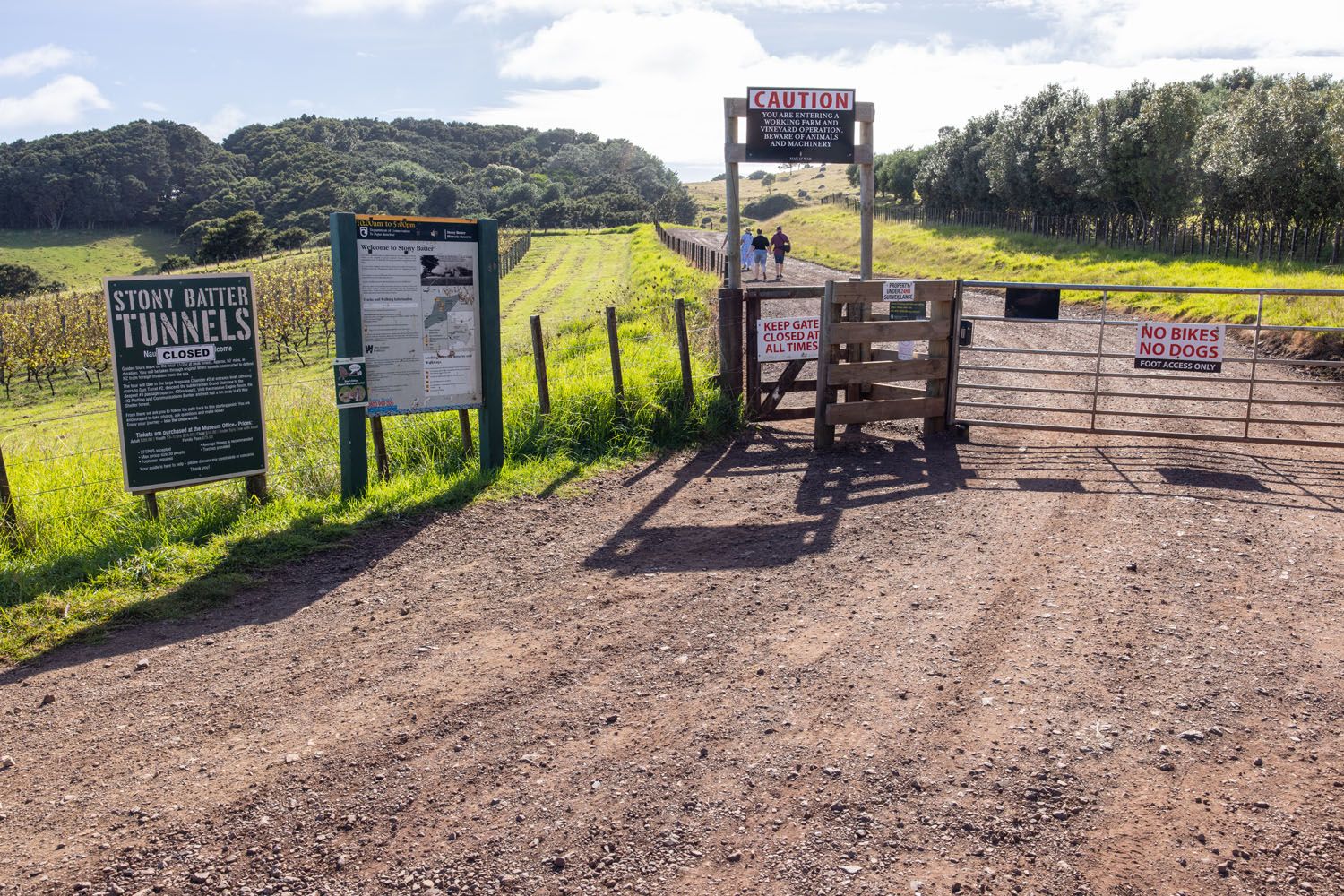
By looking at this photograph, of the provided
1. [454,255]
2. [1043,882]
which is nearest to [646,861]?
[1043,882]

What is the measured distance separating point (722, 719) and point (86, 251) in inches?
5046

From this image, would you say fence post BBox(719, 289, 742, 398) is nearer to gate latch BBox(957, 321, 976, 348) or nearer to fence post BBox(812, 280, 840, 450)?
fence post BBox(812, 280, 840, 450)

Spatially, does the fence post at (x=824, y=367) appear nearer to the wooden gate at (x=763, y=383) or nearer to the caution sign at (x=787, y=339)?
the caution sign at (x=787, y=339)

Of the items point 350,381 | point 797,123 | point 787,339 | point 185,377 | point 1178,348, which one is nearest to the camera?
point 185,377

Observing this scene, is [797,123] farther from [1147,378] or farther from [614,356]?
[1147,378]

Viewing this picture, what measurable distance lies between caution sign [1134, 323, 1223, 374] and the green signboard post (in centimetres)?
683

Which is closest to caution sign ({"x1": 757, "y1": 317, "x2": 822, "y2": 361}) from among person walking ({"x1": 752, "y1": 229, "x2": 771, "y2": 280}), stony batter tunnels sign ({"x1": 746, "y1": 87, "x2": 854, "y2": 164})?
stony batter tunnels sign ({"x1": 746, "y1": 87, "x2": 854, "y2": 164})

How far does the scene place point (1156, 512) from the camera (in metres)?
8.25

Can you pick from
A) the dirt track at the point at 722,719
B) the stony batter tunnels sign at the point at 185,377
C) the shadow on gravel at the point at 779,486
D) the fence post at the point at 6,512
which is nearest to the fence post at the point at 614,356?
the shadow on gravel at the point at 779,486

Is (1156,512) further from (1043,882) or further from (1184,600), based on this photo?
(1043,882)

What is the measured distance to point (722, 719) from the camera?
4.86m

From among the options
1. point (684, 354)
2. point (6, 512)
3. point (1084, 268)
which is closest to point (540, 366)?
point (684, 354)

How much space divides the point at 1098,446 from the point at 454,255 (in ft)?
23.3

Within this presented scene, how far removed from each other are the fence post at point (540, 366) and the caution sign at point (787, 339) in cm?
255
